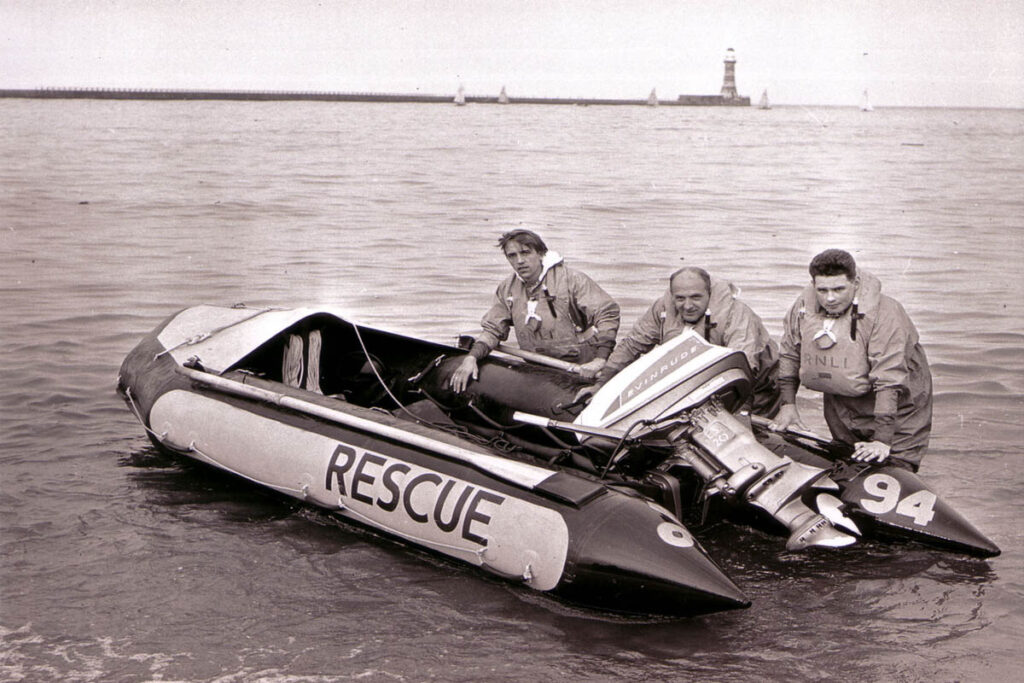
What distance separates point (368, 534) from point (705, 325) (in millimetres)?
1996

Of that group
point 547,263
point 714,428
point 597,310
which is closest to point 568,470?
point 714,428

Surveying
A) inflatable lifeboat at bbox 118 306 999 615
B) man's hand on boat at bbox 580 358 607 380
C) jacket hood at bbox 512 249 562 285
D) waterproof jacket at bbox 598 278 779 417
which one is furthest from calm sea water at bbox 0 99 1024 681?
jacket hood at bbox 512 249 562 285

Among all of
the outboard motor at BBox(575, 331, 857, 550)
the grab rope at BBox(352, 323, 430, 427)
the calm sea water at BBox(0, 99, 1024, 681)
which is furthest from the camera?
the grab rope at BBox(352, 323, 430, 427)

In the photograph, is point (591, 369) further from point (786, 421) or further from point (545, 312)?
point (786, 421)

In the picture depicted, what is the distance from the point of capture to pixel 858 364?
17.4 feet

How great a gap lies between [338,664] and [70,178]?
22.3 meters

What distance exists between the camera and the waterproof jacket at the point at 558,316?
662 cm

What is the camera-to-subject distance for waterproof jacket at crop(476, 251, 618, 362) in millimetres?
6625

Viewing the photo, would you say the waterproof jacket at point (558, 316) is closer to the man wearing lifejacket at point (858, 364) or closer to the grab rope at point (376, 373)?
the grab rope at point (376, 373)

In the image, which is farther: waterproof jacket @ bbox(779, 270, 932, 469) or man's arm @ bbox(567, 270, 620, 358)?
man's arm @ bbox(567, 270, 620, 358)

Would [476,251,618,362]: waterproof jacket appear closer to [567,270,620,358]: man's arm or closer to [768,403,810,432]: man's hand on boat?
[567,270,620,358]: man's arm

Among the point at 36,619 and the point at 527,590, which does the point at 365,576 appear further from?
the point at 36,619

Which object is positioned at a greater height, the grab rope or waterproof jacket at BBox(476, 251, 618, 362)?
waterproof jacket at BBox(476, 251, 618, 362)

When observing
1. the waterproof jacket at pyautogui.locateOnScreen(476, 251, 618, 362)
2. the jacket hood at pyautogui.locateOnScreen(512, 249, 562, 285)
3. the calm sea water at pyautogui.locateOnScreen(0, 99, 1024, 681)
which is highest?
the jacket hood at pyautogui.locateOnScreen(512, 249, 562, 285)
